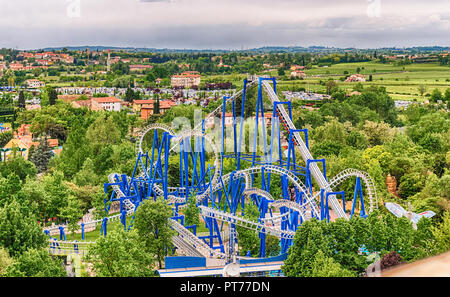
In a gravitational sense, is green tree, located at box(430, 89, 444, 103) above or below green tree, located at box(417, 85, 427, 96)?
below

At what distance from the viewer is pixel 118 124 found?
38.7 metres

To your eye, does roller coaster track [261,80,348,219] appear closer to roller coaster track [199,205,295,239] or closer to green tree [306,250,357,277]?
roller coaster track [199,205,295,239]

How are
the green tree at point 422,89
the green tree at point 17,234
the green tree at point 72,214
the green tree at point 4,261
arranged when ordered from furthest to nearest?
the green tree at point 422,89
the green tree at point 72,214
the green tree at point 17,234
the green tree at point 4,261

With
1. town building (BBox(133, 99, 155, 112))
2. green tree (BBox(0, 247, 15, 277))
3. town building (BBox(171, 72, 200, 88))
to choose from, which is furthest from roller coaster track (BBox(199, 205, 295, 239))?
town building (BBox(171, 72, 200, 88))

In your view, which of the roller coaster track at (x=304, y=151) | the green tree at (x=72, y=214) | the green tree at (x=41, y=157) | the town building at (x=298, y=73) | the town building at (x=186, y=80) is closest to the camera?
the roller coaster track at (x=304, y=151)

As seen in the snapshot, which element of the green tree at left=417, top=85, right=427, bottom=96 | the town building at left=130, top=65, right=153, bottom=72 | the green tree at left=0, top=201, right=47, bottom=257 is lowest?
the green tree at left=0, top=201, right=47, bottom=257

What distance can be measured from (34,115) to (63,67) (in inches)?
2007

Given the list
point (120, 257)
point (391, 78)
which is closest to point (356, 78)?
point (391, 78)

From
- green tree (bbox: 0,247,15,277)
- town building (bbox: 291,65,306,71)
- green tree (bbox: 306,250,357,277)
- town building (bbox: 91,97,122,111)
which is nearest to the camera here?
green tree (bbox: 306,250,357,277)

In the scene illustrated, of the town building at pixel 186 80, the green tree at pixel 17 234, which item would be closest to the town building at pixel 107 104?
the town building at pixel 186 80

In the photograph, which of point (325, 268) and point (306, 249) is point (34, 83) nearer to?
point (306, 249)

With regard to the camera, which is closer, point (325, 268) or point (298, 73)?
point (325, 268)

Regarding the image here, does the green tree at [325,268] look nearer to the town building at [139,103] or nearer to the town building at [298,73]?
the town building at [139,103]

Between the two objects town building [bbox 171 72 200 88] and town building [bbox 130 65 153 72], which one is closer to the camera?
town building [bbox 171 72 200 88]
